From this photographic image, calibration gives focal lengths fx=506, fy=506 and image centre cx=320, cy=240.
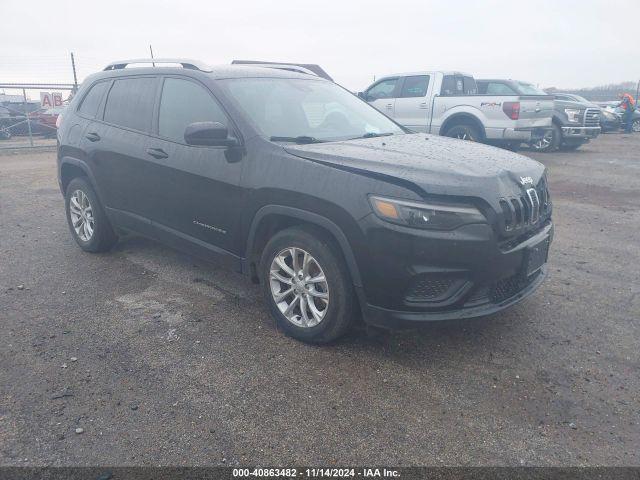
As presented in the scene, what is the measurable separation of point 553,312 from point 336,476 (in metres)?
2.40

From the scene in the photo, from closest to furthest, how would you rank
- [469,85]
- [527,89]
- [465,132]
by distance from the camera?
[465,132] → [469,85] → [527,89]

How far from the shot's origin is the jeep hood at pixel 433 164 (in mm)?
2932

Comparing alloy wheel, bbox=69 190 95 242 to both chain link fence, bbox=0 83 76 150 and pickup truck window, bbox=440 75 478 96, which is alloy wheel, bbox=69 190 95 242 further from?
chain link fence, bbox=0 83 76 150

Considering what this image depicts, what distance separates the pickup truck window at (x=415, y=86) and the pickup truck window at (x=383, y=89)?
307 mm

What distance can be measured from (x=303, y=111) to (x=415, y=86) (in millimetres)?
8855

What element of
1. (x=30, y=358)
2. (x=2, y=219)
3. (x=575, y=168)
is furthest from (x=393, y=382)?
(x=575, y=168)

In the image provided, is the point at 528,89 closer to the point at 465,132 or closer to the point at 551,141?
the point at 551,141

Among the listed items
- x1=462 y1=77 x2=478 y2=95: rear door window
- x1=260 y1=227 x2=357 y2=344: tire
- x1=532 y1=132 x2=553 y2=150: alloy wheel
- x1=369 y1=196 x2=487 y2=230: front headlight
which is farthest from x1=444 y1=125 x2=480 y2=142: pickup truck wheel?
x1=369 y1=196 x2=487 y2=230: front headlight

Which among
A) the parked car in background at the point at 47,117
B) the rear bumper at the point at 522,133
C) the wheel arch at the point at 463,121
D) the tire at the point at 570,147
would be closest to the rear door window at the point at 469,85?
the wheel arch at the point at 463,121

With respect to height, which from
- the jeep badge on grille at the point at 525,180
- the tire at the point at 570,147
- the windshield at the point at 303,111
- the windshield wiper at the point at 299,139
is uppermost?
the windshield at the point at 303,111

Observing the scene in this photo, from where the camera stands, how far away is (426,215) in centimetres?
287

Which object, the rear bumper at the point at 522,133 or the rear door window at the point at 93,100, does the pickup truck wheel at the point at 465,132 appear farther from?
the rear door window at the point at 93,100

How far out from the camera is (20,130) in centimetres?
2003

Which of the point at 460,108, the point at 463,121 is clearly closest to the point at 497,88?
the point at 463,121
